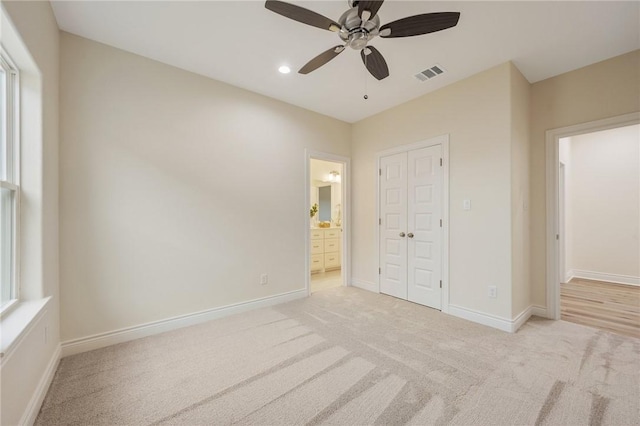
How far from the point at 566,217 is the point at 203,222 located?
19.2 ft

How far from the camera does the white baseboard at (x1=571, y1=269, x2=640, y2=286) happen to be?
13.7 feet

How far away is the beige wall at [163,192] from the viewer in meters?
2.27

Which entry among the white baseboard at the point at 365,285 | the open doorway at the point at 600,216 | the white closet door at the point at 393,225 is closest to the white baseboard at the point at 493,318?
the white closet door at the point at 393,225

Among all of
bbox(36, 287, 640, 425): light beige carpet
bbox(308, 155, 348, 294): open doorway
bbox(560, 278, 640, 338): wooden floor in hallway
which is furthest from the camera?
bbox(308, 155, 348, 294): open doorway

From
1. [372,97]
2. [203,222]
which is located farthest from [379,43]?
[203,222]

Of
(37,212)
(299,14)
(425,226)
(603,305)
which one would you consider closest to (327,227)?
(425,226)

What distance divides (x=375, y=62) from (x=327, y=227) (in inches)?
164

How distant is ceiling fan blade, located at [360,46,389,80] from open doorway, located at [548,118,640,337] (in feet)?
12.1

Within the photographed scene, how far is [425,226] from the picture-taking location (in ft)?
11.2

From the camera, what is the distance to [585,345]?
233 cm

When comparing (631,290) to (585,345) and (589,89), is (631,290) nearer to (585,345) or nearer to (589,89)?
(585,345)

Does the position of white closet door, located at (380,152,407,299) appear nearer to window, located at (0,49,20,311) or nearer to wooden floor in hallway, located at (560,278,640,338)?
wooden floor in hallway, located at (560,278,640,338)

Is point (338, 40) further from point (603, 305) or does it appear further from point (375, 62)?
point (603, 305)

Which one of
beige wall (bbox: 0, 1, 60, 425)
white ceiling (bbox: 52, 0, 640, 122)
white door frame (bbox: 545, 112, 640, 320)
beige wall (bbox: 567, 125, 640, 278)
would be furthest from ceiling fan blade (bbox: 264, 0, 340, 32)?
beige wall (bbox: 567, 125, 640, 278)
